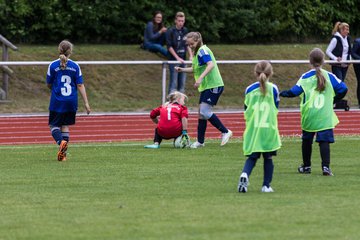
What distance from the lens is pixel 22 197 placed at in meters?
12.0

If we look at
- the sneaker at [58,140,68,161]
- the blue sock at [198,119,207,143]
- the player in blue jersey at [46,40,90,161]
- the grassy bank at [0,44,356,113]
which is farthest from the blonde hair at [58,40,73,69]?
the grassy bank at [0,44,356,113]

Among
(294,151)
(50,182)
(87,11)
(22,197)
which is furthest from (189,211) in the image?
(87,11)

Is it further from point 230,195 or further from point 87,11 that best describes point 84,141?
point 87,11

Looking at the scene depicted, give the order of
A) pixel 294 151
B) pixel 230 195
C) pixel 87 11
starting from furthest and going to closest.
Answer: pixel 87 11, pixel 294 151, pixel 230 195

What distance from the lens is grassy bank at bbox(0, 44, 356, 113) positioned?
2645 cm

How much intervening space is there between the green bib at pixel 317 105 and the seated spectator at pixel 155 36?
15214 mm

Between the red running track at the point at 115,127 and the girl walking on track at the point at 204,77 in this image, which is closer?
the girl walking on track at the point at 204,77

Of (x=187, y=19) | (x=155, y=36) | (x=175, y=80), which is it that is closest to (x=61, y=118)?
(x=175, y=80)

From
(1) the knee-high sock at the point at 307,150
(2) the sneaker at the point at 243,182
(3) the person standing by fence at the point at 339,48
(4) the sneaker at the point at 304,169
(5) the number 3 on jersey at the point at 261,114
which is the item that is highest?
(5) the number 3 on jersey at the point at 261,114

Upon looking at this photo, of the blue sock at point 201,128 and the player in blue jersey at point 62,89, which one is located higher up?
the player in blue jersey at point 62,89

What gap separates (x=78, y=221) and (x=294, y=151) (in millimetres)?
7620

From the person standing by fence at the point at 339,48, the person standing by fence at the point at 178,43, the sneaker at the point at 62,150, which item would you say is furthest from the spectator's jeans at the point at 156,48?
the sneaker at the point at 62,150

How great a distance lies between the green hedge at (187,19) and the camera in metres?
31.1

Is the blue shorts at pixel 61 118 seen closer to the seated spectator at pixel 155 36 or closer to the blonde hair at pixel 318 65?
the blonde hair at pixel 318 65
